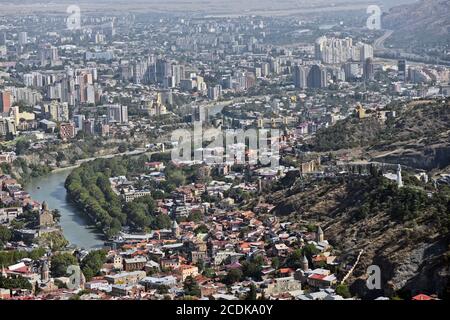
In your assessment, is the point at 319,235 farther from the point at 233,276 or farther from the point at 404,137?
the point at 404,137

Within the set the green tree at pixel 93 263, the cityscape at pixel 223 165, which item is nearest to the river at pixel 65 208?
the cityscape at pixel 223 165

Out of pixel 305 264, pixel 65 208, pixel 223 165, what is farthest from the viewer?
pixel 223 165

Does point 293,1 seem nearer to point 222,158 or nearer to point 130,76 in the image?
point 130,76

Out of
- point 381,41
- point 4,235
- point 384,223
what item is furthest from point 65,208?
point 381,41

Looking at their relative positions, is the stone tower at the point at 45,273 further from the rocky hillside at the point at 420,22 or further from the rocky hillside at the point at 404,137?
the rocky hillside at the point at 420,22

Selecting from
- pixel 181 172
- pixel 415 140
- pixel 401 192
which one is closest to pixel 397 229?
pixel 401 192

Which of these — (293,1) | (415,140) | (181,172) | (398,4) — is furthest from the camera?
(293,1)

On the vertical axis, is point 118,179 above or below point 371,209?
below

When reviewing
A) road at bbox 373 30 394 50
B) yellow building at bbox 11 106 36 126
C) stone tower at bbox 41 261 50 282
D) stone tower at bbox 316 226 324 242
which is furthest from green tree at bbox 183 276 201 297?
road at bbox 373 30 394 50

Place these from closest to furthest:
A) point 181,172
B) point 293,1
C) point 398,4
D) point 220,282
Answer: point 220,282
point 181,172
point 398,4
point 293,1
